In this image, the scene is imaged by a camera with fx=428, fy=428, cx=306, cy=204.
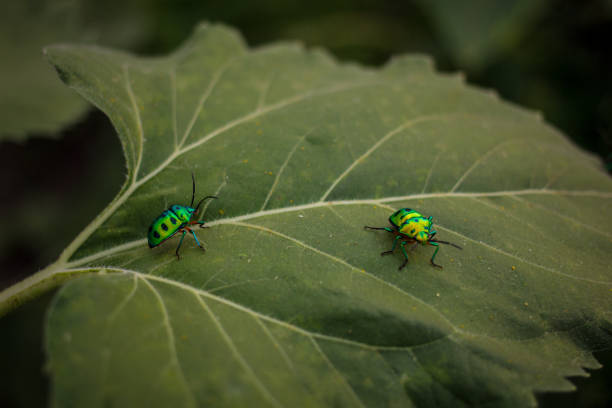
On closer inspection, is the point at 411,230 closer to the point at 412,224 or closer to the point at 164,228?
the point at 412,224

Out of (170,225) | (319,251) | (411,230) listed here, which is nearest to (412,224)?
(411,230)

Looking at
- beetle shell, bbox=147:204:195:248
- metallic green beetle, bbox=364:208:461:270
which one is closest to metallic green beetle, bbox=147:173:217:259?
beetle shell, bbox=147:204:195:248

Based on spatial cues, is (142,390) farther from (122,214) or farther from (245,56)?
(245,56)

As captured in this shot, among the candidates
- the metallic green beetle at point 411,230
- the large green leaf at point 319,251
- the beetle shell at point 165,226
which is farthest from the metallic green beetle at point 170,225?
the metallic green beetle at point 411,230

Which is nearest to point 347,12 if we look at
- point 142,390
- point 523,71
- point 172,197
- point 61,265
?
point 523,71

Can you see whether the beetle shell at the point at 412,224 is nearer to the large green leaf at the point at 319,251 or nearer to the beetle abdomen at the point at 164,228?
the large green leaf at the point at 319,251

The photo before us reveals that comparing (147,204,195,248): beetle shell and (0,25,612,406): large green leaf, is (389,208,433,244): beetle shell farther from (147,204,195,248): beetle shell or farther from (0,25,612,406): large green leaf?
(147,204,195,248): beetle shell
